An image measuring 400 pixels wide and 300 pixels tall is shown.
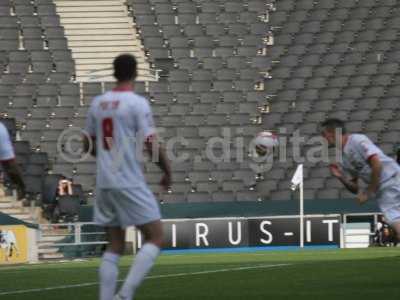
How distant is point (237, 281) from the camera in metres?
15.9

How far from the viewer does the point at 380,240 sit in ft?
102

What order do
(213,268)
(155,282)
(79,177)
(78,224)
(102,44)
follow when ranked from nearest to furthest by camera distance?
(155,282), (213,268), (78,224), (79,177), (102,44)

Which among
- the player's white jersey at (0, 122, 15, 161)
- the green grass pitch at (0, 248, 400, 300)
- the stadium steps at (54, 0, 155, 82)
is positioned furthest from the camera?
the stadium steps at (54, 0, 155, 82)

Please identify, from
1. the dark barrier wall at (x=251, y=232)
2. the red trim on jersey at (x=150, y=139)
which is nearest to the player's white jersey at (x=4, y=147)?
the red trim on jersey at (x=150, y=139)

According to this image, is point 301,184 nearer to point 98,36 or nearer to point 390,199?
point 98,36

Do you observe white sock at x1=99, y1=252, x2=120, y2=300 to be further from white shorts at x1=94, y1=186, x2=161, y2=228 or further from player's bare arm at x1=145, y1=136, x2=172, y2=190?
player's bare arm at x1=145, y1=136, x2=172, y2=190

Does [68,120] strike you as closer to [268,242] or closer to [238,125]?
[238,125]

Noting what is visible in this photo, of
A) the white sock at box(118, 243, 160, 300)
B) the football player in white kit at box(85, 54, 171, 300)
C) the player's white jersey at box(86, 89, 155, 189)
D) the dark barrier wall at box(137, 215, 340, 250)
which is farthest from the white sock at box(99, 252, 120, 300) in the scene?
the dark barrier wall at box(137, 215, 340, 250)

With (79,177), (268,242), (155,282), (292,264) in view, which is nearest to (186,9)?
(79,177)

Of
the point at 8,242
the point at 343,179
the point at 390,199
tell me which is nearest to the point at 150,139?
the point at 343,179

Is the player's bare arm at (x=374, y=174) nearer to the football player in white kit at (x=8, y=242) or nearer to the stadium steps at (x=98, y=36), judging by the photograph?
the football player in white kit at (x=8, y=242)

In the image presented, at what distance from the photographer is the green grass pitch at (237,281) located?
1333 centimetres

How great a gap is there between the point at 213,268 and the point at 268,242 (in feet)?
36.4

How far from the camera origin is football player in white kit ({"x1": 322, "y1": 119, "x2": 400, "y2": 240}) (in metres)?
13.2
